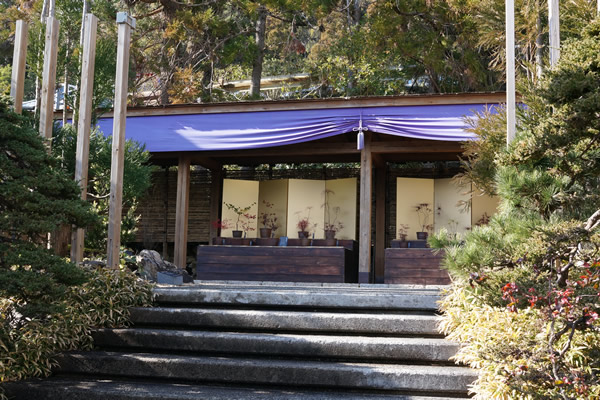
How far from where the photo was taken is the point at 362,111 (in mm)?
7449

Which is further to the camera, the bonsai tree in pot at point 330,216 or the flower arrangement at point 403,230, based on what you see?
the bonsai tree in pot at point 330,216

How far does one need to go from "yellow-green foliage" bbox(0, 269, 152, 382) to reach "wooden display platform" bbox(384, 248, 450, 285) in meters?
3.19

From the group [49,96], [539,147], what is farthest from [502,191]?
[49,96]

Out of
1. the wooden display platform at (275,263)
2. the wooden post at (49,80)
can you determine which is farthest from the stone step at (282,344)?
the wooden display platform at (275,263)

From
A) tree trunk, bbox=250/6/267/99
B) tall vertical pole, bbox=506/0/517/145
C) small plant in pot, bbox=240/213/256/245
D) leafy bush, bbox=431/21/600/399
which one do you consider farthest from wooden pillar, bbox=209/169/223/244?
leafy bush, bbox=431/21/600/399

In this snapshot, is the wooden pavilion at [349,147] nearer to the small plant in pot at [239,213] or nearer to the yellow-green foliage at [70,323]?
the small plant in pot at [239,213]

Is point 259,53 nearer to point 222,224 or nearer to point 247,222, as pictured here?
point 247,222

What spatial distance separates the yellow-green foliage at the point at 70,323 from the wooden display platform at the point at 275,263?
2.68 metres

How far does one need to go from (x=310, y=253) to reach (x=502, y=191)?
12.8ft

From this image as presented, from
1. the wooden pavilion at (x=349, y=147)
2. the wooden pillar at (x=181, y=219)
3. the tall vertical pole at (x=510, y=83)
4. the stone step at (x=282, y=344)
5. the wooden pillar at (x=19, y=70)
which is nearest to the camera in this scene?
the stone step at (x=282, y=344)

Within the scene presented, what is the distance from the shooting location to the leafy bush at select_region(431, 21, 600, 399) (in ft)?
10.4

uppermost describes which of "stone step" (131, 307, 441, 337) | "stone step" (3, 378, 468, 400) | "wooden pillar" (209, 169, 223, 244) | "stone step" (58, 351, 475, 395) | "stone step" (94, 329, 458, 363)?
"wooden pillar" (209, 169, 223, 244)

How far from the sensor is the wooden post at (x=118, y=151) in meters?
5.12

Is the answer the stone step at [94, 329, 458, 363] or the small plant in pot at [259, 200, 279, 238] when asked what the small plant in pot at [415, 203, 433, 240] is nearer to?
the small plant in pot at [259, 200, 279, 238]
